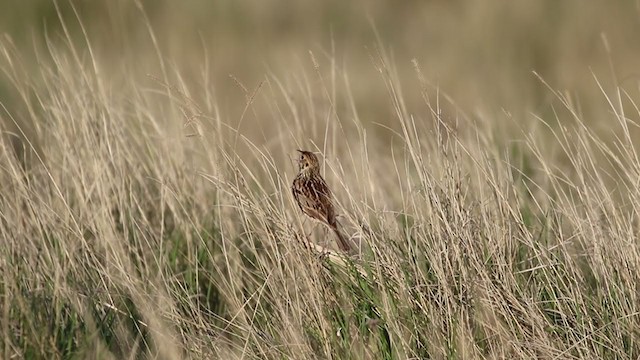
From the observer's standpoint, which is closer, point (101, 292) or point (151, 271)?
point (101, 292)

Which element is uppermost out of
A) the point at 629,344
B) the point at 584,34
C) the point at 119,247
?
the point at 119,247

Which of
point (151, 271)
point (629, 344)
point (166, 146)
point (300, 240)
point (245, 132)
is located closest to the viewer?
point (629, 344)

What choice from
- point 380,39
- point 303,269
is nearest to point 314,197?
point 303,269

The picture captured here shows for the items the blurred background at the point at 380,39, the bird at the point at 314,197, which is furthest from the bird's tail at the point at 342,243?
the blurred background at the point at 380,39

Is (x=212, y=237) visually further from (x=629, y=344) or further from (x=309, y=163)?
(x=629, y=344)

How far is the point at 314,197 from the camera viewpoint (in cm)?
471

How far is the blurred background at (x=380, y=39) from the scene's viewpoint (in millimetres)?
9820

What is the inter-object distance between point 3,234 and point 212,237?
0.85 m

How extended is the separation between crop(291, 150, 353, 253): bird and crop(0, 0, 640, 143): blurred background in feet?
14.2

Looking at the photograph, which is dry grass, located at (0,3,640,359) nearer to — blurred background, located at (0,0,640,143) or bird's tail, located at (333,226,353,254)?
bird's tail, located at (333,226,353,254)

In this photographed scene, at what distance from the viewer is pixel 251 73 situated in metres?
10.4

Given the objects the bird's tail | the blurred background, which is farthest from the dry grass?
the blurred background

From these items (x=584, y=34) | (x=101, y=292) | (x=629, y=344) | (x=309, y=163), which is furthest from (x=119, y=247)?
(x=584, y=34)

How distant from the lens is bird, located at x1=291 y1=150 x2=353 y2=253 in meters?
4.63
